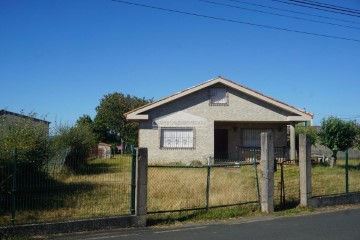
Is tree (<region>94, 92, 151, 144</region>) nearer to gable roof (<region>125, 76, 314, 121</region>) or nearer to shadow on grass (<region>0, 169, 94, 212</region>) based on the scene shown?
gable roof (<region>125, 76, 314, 121</region>)

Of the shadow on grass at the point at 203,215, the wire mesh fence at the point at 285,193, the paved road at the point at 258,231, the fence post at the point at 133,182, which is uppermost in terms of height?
the fence post at the point at 133,182

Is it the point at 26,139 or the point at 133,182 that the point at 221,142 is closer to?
the point at 26,139

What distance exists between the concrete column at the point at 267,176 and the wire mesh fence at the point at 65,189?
3.79m

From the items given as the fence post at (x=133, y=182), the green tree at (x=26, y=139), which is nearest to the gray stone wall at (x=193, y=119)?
the green tree at (x=26, y=139)

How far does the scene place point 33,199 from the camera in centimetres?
916

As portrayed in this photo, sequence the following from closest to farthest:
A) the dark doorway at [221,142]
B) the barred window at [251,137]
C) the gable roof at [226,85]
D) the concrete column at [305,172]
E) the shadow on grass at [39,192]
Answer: the shadow on grass at [39,192]
the concrete column at [305,172]
the gable roof at [226,85]
the barred window at [251,137]
the dark doorway at [221,142]

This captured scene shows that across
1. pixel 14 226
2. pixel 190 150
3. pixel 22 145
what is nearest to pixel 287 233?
pixel 14 226

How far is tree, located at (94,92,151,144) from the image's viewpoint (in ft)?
175

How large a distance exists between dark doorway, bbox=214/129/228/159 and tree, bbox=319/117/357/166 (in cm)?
589

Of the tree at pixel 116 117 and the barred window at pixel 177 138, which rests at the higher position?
the tree at pixel 116 117

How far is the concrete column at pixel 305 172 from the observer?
38.5ft

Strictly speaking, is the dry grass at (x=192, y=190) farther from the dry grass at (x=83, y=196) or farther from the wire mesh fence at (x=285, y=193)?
the dry grass at (x=83, y=196)

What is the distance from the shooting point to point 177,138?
2328cm

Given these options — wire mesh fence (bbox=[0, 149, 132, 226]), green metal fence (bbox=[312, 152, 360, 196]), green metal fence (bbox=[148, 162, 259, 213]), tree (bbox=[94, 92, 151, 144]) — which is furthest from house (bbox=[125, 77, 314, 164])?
tree (bbox=[94, 92, 151, 144])
